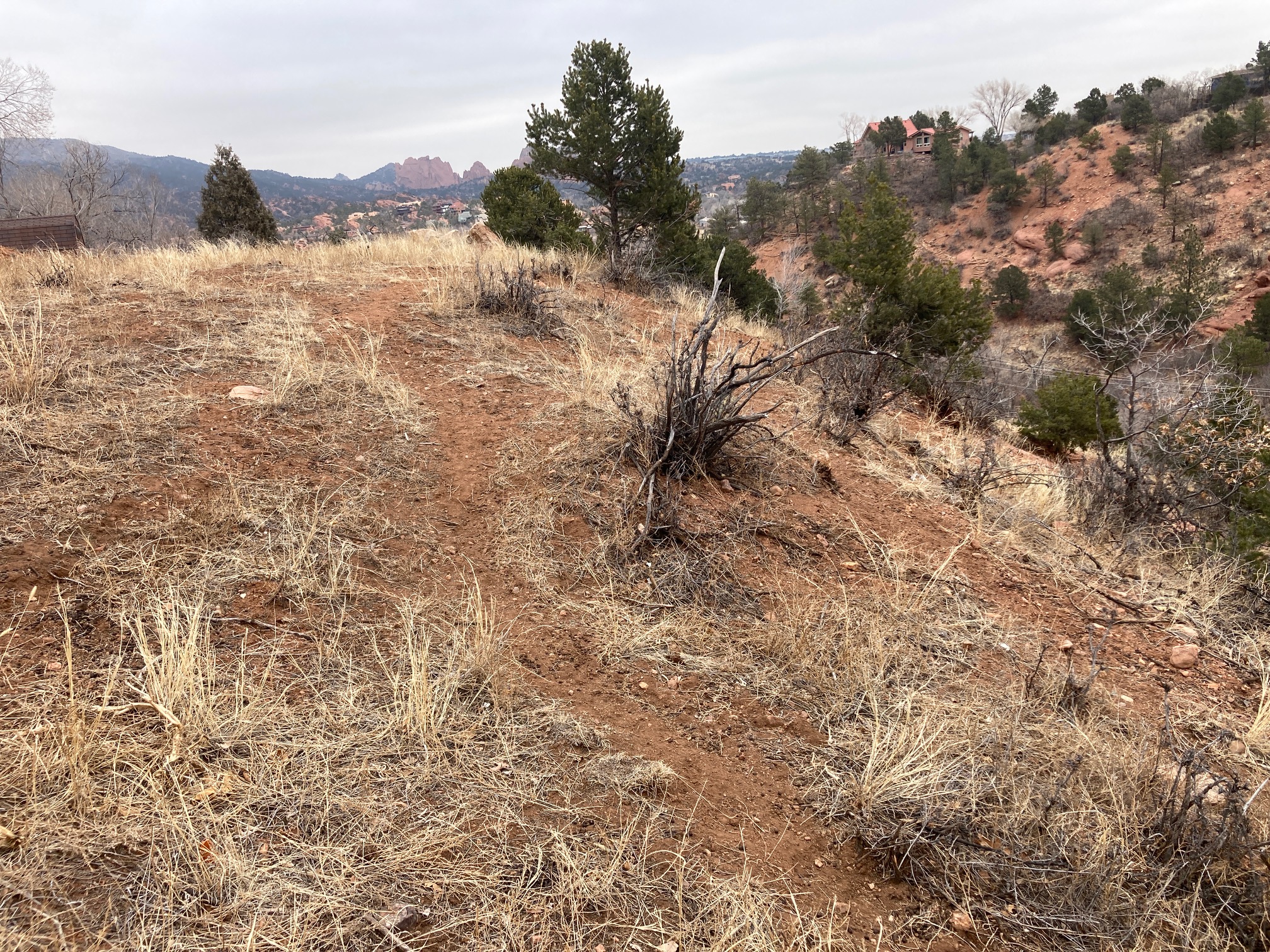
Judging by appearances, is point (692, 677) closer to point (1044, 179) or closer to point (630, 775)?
point (630, 775)

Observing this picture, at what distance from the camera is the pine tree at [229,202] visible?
14328 millimetres

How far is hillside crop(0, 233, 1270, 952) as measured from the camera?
1.60 meters

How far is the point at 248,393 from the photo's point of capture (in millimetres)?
3926

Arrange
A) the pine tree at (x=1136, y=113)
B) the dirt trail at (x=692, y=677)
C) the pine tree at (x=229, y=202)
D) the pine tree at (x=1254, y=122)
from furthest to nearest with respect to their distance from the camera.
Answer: the pine tree at (x=1136, y=113)
the pine tree at (x=1254, y=122)
the pine tree at (x=229, y=202)
the dirt trail at (x=692, y=677)

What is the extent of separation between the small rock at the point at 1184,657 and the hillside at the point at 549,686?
1 cm

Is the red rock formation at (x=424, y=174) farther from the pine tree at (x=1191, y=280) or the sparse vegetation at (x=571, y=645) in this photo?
the sparse vegetation at (x=571, y=645)

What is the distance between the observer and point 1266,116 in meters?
31.3

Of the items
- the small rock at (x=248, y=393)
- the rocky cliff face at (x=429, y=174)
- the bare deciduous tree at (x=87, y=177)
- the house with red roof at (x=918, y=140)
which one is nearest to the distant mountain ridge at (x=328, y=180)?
the rocky cliff face at (x=429, y=174)

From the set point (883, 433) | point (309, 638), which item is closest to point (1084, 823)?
point (309, 638)

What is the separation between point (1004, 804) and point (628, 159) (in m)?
11.9

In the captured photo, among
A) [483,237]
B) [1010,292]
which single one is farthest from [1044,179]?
[483,237]

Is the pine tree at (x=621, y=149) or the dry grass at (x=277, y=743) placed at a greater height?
the pine tree at (x=621, y=149)

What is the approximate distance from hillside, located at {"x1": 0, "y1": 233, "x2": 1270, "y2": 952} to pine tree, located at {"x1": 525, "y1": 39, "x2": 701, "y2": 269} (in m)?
8.22

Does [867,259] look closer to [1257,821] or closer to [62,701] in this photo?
[1257,821]
